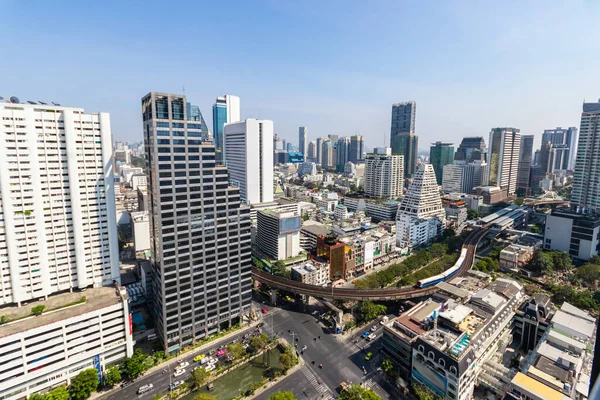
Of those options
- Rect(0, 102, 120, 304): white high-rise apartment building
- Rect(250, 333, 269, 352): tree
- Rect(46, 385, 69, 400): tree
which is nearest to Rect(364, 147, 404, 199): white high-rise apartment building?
Rect(250, 333, 269, 352): tree

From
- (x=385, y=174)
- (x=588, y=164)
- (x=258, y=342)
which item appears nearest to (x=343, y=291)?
(x=258, y=342)

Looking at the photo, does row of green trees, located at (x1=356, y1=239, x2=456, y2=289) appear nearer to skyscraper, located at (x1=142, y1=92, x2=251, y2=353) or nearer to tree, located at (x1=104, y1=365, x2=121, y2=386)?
skyscraper, located at (x1=142, y1=92, x2=251, y2=353)

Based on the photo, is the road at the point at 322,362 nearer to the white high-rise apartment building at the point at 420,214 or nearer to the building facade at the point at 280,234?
the building facade at the point at 280,234

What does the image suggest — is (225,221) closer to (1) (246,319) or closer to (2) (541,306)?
(1) (246,319)

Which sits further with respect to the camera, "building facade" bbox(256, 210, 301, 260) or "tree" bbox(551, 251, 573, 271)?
"building facade" bbox(256, 210, 301, 260)

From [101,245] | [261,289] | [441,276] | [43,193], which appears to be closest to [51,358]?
[101,245]

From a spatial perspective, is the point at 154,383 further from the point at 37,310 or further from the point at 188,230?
the point at 188,230
